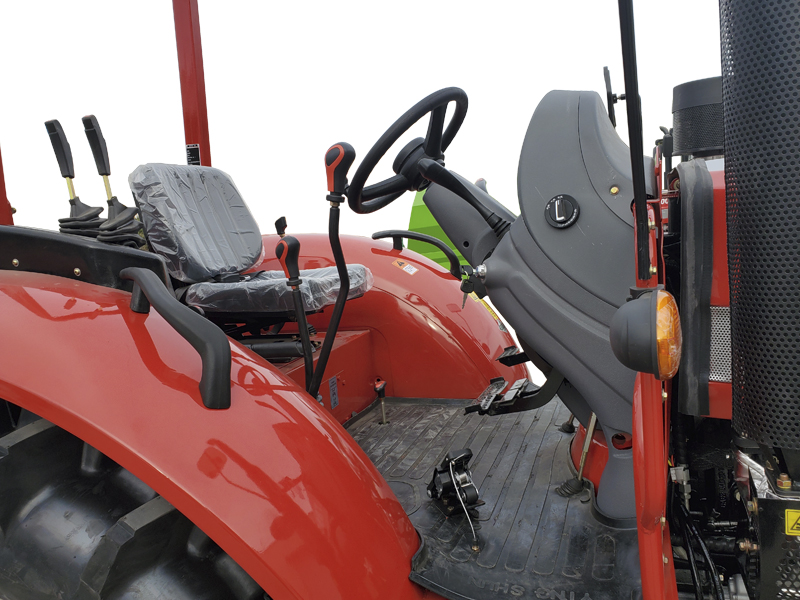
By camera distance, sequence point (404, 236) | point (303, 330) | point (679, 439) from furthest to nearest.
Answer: point (404, 236)
point (303, 330)
point (679, 439)

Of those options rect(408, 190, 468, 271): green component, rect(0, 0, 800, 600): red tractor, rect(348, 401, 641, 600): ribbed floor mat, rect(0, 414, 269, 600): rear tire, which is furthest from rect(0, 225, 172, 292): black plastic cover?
rect(408, 190, 468, 271): green component

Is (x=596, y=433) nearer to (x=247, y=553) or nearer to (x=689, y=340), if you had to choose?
(x=689, y=340)

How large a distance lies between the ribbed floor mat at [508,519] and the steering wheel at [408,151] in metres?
0.76

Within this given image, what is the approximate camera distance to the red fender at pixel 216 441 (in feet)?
2.79

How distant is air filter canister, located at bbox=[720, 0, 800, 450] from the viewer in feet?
2.23

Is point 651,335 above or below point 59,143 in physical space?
below

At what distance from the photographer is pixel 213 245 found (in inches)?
87.2

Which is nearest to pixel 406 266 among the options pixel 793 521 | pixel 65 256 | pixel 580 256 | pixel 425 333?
pixel 425 333

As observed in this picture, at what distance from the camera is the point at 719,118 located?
1.18 meters

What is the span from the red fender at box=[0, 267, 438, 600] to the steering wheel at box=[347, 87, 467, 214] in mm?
563

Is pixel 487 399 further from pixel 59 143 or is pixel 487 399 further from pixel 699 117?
pixel 59 143

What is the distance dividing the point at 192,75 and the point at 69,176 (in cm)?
102

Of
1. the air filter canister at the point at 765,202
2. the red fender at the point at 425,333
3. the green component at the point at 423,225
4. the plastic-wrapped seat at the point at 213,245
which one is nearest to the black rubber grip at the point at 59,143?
the plastic-wrapped seat at the point at 213,245

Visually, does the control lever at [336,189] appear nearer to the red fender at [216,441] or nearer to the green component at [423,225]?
the red fender at [216,441]
